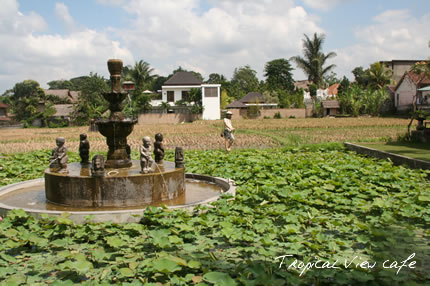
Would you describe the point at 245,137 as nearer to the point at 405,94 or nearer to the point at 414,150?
the point at 414,150

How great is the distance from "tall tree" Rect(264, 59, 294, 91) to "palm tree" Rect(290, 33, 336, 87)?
25933mm

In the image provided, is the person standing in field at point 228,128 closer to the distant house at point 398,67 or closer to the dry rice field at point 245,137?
the dry rice field at point 245,137

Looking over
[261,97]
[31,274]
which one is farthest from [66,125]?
[31,274]

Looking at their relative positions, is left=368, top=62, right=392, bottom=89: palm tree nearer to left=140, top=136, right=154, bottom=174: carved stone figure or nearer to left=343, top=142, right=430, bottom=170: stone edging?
left=343, top=142, right=430, bottom=170: stone edging

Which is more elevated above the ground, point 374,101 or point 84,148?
point 374,101

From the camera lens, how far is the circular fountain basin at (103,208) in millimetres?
6348

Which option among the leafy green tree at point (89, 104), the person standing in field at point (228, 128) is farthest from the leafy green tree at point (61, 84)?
the person standing in field at point (228, 128)

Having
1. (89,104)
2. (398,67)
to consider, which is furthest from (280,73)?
(89,104)

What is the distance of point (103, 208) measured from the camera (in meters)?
7.14

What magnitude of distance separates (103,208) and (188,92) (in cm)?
4471

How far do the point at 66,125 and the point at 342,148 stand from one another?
40.0 metres

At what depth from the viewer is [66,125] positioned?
48.8 m

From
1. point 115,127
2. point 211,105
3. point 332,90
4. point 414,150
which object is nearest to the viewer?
point 115,127

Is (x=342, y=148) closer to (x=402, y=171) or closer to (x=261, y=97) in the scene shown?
(x=402, y=171)
